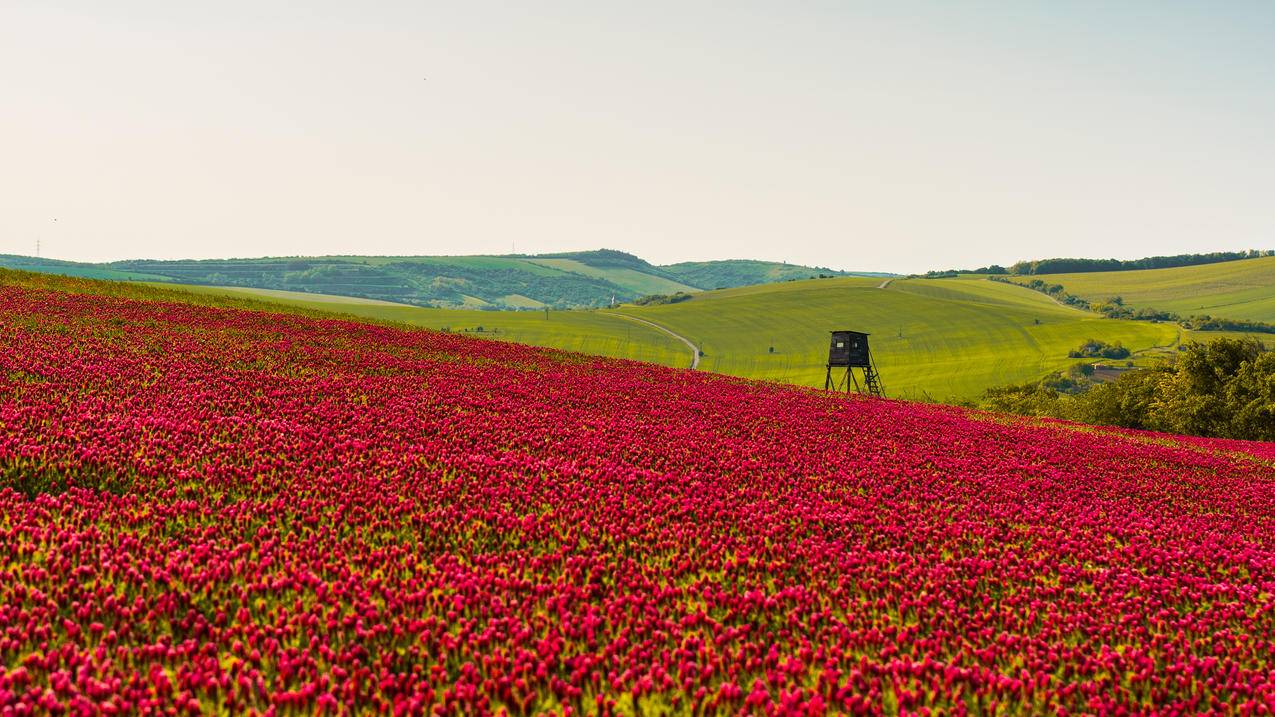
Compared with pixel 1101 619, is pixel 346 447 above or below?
above

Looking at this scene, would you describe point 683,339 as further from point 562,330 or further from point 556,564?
point 556,564

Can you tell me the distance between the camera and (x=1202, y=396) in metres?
49.9

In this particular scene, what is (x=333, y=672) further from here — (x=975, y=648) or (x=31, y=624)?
(x=975, y=648)

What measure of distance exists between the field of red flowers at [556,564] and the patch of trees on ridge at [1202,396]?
35.8 meters

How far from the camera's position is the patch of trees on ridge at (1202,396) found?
1875 inches

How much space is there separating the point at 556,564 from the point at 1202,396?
54.4m

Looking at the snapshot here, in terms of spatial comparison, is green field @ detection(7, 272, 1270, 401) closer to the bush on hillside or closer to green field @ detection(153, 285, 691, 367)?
green field @ detection(153, 285, 691, 367)

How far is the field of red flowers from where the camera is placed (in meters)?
6.99

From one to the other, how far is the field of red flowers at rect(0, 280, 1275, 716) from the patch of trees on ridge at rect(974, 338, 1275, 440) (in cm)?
3584

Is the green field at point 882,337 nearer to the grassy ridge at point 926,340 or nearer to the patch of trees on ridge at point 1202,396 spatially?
the grassy ridge at point 926,340

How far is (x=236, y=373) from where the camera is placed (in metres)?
18.9

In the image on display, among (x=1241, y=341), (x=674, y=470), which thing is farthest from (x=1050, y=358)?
(x=674, y=470)

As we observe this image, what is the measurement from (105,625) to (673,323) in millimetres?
187962

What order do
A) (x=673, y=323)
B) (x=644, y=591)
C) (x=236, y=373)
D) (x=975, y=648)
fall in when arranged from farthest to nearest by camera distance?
(x=673, y=323) → (x=236, y=373) → (x=644, y=591) → (x=975, y=648)
